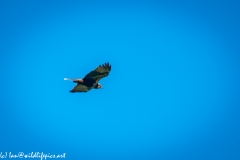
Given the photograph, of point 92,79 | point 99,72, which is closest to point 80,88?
point 92,79

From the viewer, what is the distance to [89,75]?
74.1ft

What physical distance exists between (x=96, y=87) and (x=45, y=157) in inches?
278

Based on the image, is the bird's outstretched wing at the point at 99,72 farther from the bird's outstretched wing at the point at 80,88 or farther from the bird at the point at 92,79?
the bird's outstretched wing at the point at 80,88

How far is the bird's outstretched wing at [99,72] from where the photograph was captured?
2176 centimetres

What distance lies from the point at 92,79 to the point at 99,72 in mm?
1061

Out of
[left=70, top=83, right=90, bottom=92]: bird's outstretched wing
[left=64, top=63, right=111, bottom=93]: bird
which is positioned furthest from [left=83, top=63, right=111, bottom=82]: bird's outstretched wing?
[left=70, top=83, right=90, bottom=92]: bird's outstretched wing

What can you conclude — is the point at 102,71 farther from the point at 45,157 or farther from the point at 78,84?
the point at 45,157

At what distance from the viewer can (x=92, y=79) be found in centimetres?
2302

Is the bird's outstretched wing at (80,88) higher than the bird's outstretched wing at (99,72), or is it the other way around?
the bird's outstretched wing at (80,88)

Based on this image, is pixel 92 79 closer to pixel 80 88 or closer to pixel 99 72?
pixel 99 72

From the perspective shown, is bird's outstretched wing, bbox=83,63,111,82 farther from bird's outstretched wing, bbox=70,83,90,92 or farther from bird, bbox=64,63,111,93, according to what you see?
bird's outstretched wing, bbox=70,83,90,92

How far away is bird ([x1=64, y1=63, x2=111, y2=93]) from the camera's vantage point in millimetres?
21859

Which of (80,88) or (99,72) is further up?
(80,88)

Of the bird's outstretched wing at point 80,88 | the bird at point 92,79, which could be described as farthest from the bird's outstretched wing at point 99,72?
the bird's outstretched wing at point 80,88
